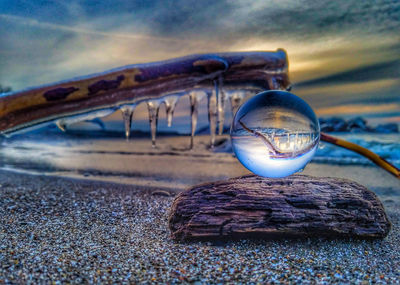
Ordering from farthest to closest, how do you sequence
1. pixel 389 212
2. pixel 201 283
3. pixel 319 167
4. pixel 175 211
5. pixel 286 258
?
pixel 319 167, pixel 389 212, pixel 175 211, pixel 286 258, pixel 201 283

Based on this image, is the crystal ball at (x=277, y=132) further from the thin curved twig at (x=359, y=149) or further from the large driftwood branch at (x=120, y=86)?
Answer: the thin curved twig at (x=359, y=149)

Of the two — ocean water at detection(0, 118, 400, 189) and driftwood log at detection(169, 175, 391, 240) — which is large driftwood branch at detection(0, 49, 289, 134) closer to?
driftwood log at detection(169, 175, 391, 240)

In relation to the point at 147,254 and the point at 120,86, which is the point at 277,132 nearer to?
the point at 120,86

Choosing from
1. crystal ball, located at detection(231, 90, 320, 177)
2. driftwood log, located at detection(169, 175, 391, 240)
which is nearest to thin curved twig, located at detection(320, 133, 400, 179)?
driftwood log, located at detection(169, 175, 391, 240)

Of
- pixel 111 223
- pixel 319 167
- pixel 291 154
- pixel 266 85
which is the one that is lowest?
pixel 319 167

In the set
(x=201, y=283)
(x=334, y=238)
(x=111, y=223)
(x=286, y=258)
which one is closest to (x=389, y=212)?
(x=334, y=238)

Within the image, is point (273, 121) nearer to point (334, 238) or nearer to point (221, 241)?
point (221, 241)

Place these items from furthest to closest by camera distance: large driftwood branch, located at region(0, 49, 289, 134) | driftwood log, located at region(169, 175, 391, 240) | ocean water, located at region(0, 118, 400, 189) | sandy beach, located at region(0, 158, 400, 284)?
ocean water, located at region(0, 118, 400, 189), driftwood log, located at region(169, 175, 391, 240), sandy beach, located at region(0, 158, 400, 284), large driftwood branch, located at region(0, 49, 289, 134)
